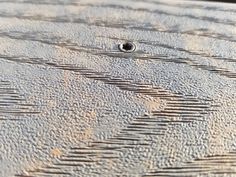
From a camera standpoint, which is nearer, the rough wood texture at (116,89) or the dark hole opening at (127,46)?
the rough wood texture at (116,89)

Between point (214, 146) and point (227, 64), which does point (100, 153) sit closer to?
point (214, 146)

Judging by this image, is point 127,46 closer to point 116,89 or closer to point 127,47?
point 127,47

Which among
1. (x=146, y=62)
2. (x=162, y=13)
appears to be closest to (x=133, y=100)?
(x=146, y=62)

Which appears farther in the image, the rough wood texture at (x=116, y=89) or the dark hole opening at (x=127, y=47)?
the dark hole opening at (x=127, y=47)

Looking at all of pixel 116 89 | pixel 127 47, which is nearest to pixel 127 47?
pixel 127 47

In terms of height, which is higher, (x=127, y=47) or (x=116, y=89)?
(x=127, y=47)
